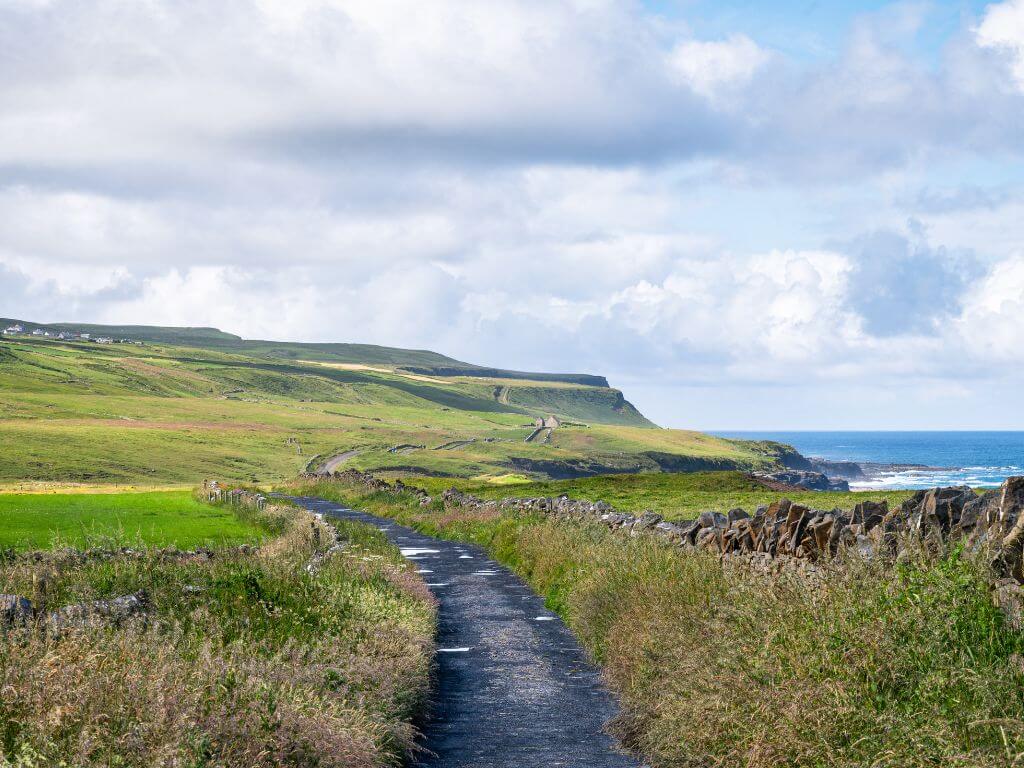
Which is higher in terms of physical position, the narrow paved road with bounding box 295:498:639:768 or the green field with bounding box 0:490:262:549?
the narrow paved road with bounding box 295:498:639:768

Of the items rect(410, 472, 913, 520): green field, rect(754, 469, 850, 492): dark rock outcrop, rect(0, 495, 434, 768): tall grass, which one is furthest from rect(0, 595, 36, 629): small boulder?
rect(754, 469, 850, 492): dark rock outcrop

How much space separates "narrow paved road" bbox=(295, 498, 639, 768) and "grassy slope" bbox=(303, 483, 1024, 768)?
77cm

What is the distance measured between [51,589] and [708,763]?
467 inches

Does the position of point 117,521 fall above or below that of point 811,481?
below

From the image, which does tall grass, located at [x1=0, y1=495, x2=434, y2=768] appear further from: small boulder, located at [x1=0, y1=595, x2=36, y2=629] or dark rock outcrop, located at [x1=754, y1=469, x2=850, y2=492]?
dark rock outcrop, located at [x1=754, y1=469, x2=850, y2=492]

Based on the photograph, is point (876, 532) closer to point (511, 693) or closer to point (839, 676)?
point (839, 676)

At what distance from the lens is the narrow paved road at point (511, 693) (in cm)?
1188

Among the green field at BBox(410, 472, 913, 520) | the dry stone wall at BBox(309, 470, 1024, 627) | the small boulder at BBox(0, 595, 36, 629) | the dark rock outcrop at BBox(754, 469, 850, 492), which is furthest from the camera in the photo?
the dark rock outcrop at BBox(754, 469, 850, 492)

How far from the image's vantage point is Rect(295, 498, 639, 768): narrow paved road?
11.9 meters

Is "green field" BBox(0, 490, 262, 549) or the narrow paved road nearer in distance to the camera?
the narrow paved road

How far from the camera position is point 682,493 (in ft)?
164

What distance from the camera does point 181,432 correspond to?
148250 millimetres

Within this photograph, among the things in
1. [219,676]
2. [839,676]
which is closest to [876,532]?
[839,676]

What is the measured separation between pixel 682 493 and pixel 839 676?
41408 mm
